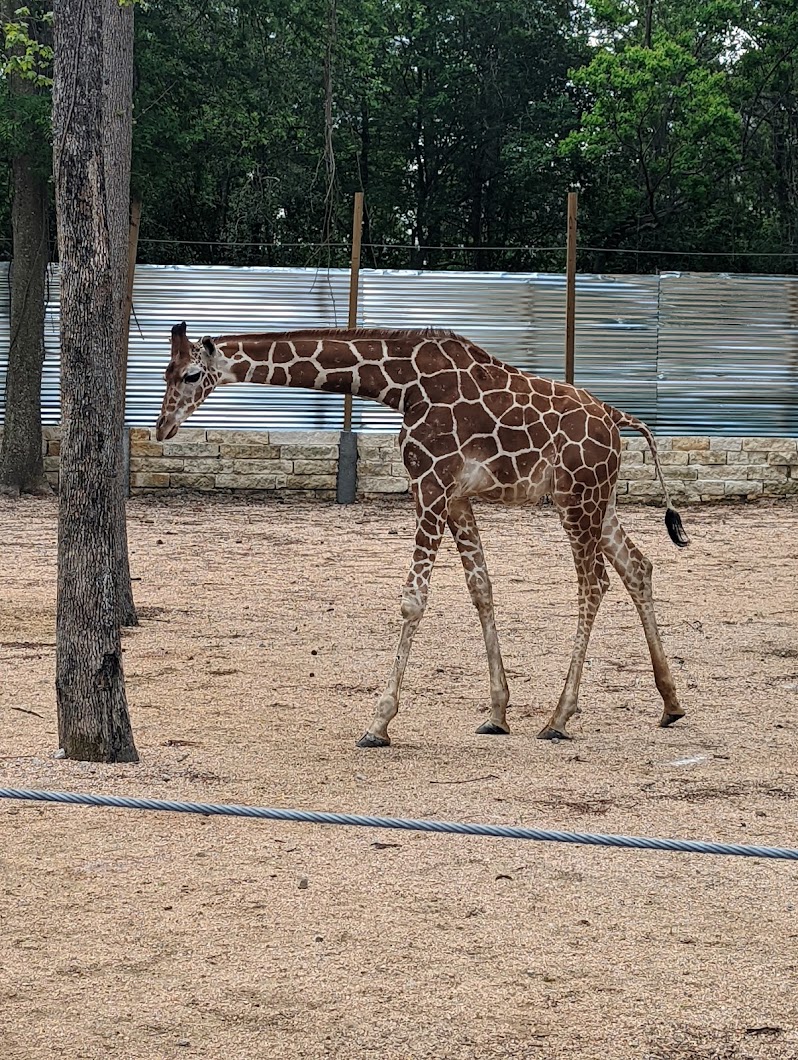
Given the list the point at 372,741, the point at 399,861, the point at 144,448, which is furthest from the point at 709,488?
the point at 399,861

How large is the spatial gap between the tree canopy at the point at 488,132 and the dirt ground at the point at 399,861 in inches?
441

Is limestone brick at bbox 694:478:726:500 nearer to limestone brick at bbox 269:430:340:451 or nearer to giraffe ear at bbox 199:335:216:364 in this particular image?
limestone brick at bbox 269:430:340:451

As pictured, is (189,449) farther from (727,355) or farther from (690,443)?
(727,355)

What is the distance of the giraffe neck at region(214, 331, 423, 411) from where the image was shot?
259 inches

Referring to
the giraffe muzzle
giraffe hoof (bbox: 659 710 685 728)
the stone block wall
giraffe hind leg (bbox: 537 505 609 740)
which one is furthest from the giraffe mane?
the stone block wall

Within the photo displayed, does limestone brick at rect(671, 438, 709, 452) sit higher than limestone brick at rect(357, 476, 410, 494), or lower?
higher

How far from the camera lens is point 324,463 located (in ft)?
51.6

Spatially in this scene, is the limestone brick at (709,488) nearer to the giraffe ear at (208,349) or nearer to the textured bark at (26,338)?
the textured bark at (26,338)

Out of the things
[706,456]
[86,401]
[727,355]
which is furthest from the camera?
[727,355]

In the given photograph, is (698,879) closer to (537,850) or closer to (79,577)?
(537,850)

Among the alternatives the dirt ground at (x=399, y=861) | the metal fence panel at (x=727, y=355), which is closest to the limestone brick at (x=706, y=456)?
the metal fence panel at (x=727, y=355)

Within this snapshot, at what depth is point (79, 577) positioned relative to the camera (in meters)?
5.49

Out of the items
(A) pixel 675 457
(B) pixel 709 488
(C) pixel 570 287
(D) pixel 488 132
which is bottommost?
(B) pixel 709 488

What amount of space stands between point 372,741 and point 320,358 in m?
1.84
